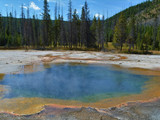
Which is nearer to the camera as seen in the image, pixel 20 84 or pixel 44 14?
pixel 20 84

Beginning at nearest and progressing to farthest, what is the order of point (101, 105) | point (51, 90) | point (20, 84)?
point (101, 105) < point (51, 90) < point (20, 84)

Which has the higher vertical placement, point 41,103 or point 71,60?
point 71,60

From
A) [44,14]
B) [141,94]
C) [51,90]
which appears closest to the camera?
[141,94]

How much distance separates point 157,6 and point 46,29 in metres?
119

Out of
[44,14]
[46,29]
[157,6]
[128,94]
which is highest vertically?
[157,6]

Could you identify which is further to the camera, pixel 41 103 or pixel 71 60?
pixel 71 60

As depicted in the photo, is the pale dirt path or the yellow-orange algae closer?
the yellow-orange algae

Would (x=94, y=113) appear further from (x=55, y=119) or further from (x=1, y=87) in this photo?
(x=1, y=87)

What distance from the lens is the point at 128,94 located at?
7.55 metres

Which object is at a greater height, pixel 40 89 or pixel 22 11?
pixel 22 11

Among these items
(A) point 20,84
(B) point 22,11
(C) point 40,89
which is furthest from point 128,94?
(B) point 22,11

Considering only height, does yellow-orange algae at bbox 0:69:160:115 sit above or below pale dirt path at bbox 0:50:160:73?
below

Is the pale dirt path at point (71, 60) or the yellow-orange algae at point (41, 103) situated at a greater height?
the pale dirt path at point (71, 60)

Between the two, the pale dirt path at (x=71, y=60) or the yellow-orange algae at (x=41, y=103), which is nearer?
the yellow-orange algae at (x=41, y=103)
